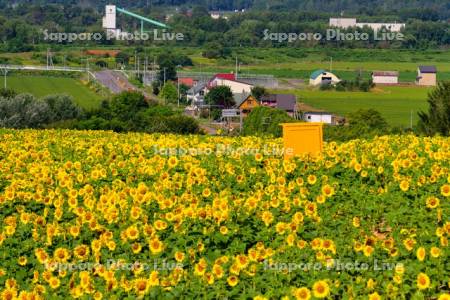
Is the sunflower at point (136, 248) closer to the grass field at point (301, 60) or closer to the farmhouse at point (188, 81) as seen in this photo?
the farmhouse at point (188, 81)

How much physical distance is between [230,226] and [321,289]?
2840 mm

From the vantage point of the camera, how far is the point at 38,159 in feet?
56.0

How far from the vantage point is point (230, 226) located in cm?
1109

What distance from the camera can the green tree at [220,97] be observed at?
303 feet

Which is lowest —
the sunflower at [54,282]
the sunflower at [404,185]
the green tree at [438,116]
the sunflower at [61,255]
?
the green tree at [438,116]

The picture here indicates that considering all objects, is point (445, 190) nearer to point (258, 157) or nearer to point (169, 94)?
point (258, 157)

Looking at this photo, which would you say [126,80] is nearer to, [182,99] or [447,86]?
[182,99]

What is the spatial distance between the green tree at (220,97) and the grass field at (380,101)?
912 cm

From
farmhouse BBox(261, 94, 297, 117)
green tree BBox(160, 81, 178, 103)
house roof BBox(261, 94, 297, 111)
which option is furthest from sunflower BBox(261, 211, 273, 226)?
green tree BBox(160, 81, 178, 103)

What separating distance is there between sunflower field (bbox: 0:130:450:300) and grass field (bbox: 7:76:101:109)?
77.4 metres

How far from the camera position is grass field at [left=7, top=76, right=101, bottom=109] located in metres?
98.9

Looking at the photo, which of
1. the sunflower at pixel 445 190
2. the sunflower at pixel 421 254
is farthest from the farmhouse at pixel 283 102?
the sunflower at pixel 421 254

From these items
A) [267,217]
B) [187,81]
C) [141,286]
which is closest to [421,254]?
[267,217]

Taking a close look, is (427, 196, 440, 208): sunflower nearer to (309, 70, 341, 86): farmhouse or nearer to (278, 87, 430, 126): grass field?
(278, 87, 430, 126): grass field
